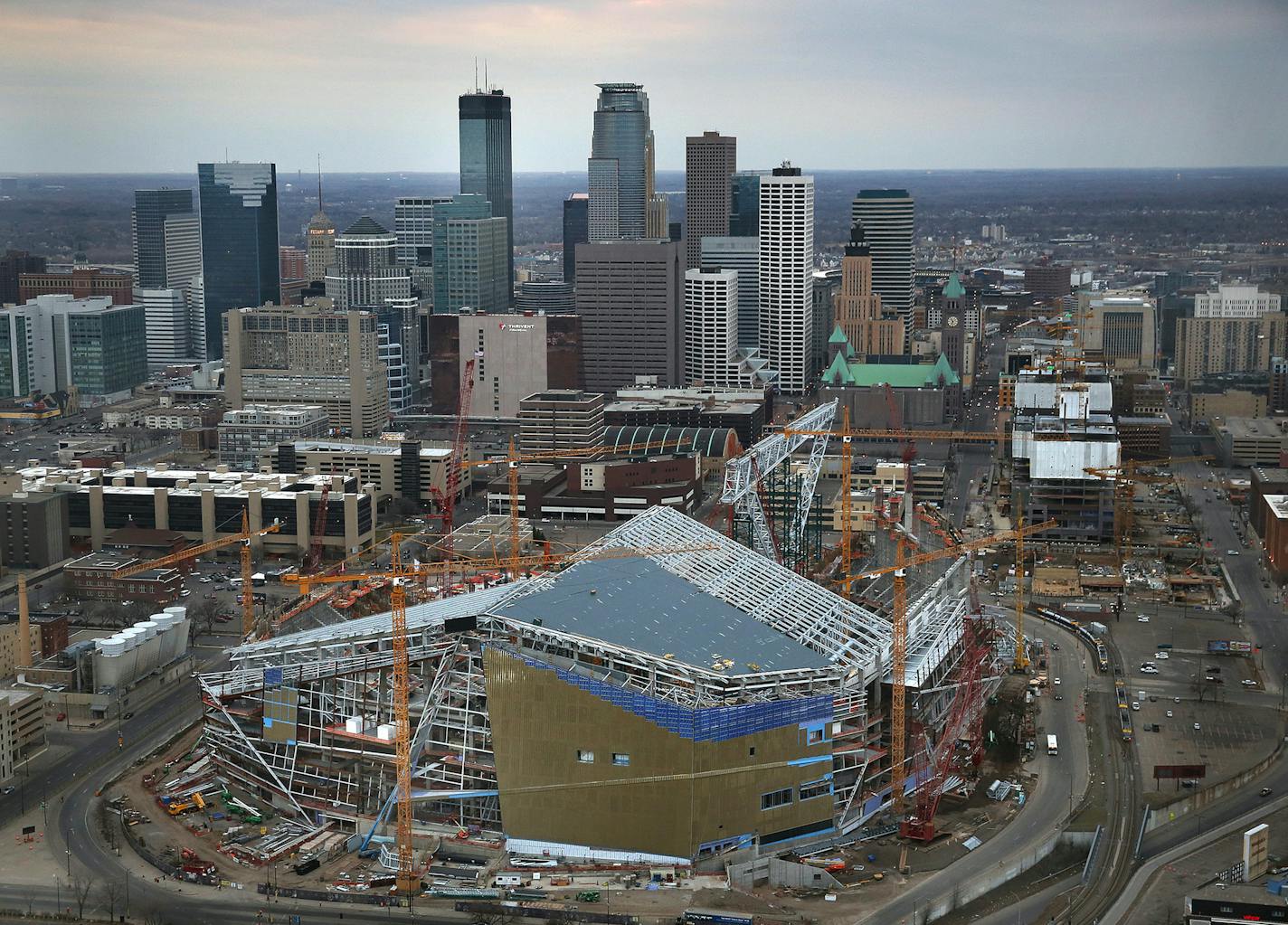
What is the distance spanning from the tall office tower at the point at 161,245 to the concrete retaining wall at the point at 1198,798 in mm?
60269

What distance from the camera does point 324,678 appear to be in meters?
22.1

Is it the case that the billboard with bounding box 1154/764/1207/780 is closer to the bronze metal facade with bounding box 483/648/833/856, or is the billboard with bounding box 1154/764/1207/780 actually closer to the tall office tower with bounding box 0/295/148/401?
the bronze metal facade with bounding box 483/648/833/856

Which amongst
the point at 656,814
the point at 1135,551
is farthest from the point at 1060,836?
the point at 1135,551

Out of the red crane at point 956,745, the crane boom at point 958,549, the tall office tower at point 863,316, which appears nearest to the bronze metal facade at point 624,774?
the red crane at point 956,745

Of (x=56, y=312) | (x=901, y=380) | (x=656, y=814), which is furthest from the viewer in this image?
(x=56, y=312)

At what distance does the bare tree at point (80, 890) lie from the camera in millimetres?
19359

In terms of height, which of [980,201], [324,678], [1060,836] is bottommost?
[1060,836]

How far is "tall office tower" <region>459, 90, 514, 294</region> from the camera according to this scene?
89750mm

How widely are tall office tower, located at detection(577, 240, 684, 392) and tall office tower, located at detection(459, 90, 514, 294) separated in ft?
103

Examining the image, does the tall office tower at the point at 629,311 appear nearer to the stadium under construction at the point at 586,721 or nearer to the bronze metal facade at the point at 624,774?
the stadium under construction at the point at 586,721

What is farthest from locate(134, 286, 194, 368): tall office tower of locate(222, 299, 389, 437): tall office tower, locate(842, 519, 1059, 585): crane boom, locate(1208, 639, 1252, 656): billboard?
locate(1208, 639, 1252, 656): billboard

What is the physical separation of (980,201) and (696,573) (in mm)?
87839

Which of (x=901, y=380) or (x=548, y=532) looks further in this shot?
(x=901, y=380)

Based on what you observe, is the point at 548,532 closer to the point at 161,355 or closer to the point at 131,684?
the point at 131,684
